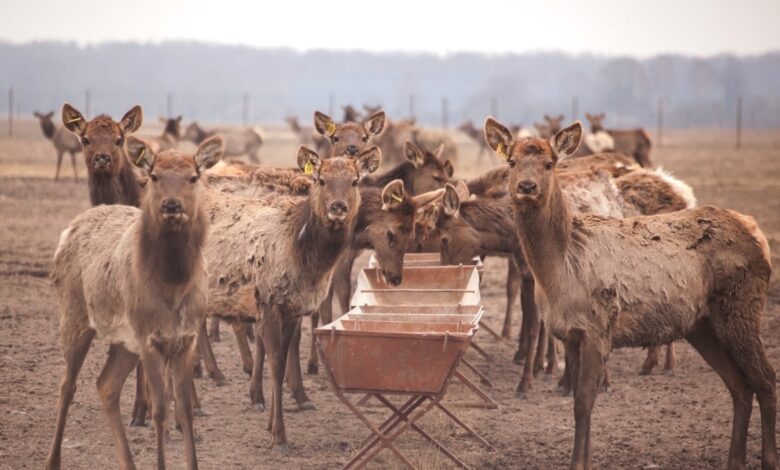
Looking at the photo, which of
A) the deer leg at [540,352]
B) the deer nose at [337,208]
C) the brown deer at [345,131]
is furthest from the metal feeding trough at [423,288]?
the brown deer at [345,131]

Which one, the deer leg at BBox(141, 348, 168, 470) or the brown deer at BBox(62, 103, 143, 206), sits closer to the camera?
the deer leg at BBox(141, 348, 168, 470)

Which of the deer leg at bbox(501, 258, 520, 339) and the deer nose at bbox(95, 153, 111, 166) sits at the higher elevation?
the deer nose at bbox(95, 153, 111, 166)

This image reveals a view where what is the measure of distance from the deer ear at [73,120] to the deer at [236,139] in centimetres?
2742

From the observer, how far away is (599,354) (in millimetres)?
7586

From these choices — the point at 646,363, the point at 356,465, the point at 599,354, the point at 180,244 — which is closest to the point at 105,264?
the point at 180,244

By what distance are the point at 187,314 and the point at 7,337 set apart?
208 inches

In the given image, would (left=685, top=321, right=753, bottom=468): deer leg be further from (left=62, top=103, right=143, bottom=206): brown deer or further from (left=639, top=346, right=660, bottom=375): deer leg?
(left=62, top=103, right=143, bottom=206): brown deer

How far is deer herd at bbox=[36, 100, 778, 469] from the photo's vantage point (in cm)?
700

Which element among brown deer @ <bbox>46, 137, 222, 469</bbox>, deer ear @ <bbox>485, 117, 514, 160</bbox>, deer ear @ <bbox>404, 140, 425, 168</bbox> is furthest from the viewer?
deer ear @ <bbox>404, 140, 425, 168</bbox>

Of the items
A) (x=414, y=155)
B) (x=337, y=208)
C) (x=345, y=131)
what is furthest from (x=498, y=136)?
(x=345, y=131)

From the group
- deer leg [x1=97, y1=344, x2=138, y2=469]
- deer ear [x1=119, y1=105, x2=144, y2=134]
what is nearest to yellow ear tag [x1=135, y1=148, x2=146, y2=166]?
deer leg [x1=97, y1=344, x2=138, y2=469]

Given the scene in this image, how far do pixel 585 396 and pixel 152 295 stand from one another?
3116 mm

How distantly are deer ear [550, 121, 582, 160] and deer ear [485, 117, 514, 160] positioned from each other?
345 mm

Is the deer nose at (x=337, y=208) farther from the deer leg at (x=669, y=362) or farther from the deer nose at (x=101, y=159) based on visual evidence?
the deer leg at (x=669, y=362)
